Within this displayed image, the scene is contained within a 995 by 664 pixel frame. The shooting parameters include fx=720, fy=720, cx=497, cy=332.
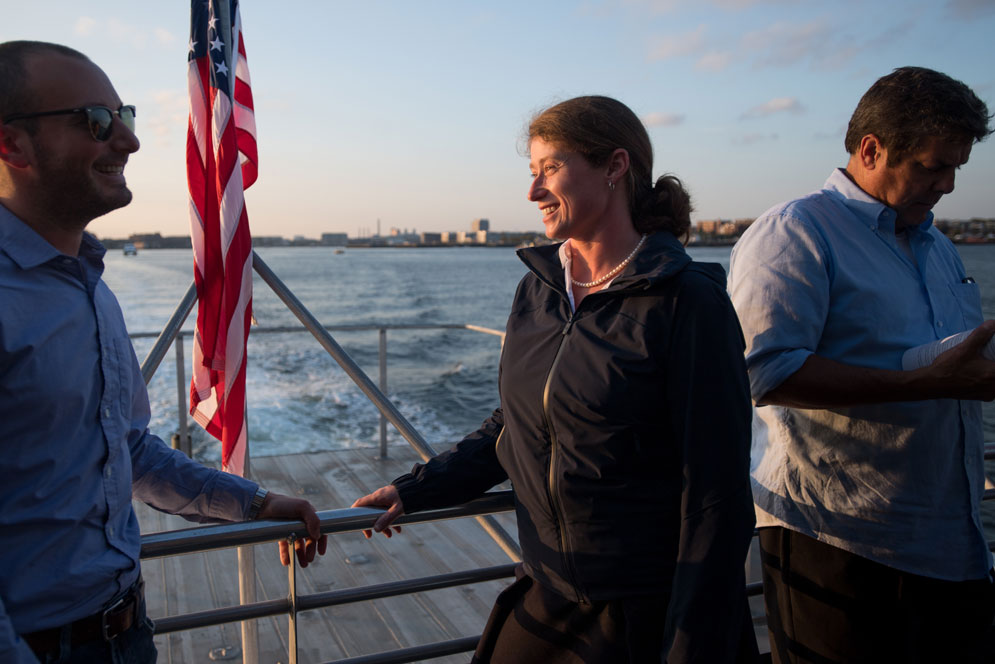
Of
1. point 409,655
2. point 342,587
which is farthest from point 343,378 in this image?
point 409,655

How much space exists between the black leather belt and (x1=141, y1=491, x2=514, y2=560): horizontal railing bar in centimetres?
8

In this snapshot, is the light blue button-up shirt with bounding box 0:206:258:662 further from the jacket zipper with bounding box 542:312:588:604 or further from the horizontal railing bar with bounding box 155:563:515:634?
the jacket zipper with bounding box 542:312:588:604

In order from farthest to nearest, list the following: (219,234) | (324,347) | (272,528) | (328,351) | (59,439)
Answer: (219,234)
(324,347)
(328,351)
(272,528)
(59,439)

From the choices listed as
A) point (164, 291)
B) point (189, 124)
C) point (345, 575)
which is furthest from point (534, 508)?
point (164, 291)

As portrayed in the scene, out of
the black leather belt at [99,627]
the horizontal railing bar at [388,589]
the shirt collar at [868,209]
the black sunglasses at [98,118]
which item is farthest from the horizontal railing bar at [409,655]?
the shirt collar at [868,209]

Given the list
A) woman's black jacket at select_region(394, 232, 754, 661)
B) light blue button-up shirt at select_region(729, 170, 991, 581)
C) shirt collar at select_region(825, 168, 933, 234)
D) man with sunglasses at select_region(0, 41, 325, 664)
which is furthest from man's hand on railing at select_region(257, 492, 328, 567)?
shirt collar at select_region(825, 168, 933, 234)

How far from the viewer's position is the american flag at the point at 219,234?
8.63ft

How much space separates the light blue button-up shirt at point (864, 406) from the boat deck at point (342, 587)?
5.56 feet

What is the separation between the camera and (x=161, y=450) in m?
1.32

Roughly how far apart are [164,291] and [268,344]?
679 inches

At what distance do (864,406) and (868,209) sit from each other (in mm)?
404

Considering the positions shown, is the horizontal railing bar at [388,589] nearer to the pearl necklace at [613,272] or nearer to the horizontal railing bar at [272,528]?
the horizontal railing bar at [272,528]

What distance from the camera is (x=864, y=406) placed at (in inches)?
55.7

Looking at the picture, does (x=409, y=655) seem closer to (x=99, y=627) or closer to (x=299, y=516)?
(x=299, y=516)
